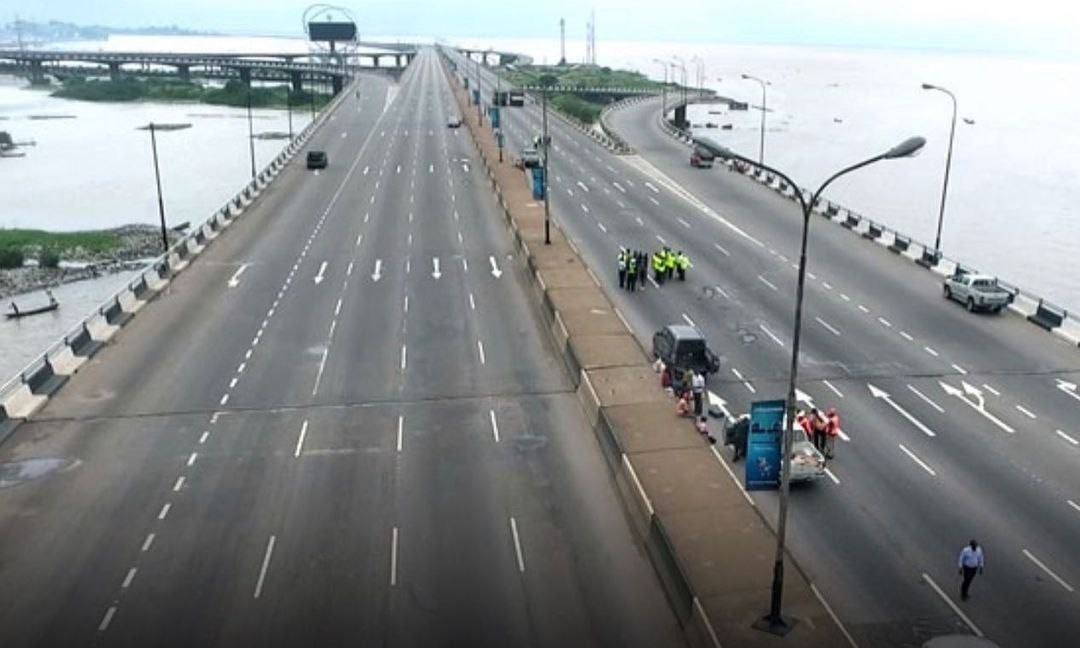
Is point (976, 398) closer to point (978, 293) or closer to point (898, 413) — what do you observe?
point (898, 413)

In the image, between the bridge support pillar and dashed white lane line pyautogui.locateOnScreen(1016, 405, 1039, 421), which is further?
the bridge support pillar

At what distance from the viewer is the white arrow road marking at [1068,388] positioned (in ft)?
99.2

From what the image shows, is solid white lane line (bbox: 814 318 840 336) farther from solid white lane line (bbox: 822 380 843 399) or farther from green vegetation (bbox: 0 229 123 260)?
green vegetation (bbox: 0 229 123 260)

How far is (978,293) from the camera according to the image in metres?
39.1

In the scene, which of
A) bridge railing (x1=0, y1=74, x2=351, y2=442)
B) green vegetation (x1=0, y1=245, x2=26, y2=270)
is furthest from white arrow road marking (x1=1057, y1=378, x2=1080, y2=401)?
green vegetation (x1=0, y1=245, x2=26, y2=270)

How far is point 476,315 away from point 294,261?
14.0 metres

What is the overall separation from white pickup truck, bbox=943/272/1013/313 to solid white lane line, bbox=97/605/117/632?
33.6 metres

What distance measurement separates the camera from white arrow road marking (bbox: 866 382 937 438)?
89.7ft

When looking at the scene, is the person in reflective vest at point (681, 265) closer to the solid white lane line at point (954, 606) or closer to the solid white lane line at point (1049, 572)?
the solid white lane line at point (1049, 572)

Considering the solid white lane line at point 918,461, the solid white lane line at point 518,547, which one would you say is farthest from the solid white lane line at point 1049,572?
the solid white lane line at point 518,547

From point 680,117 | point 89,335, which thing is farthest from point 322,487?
point 680,117

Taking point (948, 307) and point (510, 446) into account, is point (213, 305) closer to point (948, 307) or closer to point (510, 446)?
point (510, 446)

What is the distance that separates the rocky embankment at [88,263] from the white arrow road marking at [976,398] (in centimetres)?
5355

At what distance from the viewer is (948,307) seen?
40250 millimetres
